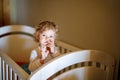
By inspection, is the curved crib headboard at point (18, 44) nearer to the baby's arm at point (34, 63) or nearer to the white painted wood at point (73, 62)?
the baby's arm at point (34, 63)

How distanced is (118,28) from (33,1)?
4.20 feet

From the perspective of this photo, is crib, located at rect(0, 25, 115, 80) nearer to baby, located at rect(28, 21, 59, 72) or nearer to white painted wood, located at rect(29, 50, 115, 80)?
white painted wood, located at rect(29, 50, 115, 80)

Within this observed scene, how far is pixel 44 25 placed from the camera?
1492 millimetres

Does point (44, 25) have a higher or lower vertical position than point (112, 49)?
higher

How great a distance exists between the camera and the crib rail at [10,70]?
119cm

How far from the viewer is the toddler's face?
147 cm

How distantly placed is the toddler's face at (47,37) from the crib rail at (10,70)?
0.26 metres

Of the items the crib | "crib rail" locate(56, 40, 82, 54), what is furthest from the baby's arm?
"crib rail" locate(56, 40, 82, 54)

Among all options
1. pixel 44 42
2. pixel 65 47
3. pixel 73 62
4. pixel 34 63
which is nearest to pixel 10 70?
pixel 34 63

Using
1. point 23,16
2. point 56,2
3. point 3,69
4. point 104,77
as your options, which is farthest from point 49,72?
point 23,16

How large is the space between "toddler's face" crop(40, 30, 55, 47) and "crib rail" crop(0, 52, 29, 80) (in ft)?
0.86

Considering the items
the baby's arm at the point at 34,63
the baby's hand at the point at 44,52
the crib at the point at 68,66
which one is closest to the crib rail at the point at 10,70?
the crib at the point at 68,66

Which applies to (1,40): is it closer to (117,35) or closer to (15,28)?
(15,28)

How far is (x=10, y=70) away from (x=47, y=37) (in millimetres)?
342
